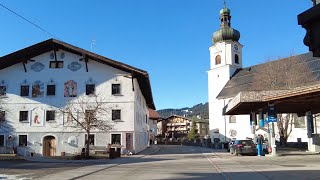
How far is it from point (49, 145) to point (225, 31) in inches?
2174

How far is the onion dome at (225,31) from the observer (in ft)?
286

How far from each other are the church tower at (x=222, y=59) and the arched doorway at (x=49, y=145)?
156 ft

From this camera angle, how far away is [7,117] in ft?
139

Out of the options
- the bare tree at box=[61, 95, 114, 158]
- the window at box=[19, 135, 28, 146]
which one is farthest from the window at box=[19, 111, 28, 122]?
the bare tree at box=[61, 95, 114, 158]

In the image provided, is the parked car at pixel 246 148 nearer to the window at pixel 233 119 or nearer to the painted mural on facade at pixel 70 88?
the painted mural on facade at pixel 70 88

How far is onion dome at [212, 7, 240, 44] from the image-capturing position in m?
87.3

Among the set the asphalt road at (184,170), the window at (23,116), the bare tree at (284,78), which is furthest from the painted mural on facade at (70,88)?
the bare tree at (284,78)

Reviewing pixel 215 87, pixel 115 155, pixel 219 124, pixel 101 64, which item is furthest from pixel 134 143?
pixel 215 87

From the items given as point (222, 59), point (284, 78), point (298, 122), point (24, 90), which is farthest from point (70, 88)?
point (222, 59)

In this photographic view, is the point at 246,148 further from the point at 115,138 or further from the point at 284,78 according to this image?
the point at 284,78

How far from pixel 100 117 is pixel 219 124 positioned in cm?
4493

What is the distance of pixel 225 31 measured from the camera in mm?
87312

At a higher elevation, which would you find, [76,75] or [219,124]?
[76,75]

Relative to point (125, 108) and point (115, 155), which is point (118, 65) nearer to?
point (125, 108)
